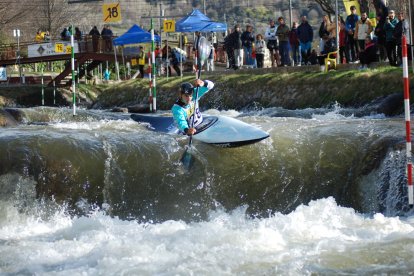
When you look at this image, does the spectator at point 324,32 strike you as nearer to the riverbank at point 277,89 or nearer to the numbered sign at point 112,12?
the riverbank at point 277,89

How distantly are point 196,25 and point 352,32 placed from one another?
5812 millimetres

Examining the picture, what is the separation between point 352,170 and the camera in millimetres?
8781

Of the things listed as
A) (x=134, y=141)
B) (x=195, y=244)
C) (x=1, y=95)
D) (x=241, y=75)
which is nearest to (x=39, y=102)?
(x=1, y=95)

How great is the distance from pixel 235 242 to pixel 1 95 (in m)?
20.7

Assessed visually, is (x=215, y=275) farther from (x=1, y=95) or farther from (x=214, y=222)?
(x=1, y=95)

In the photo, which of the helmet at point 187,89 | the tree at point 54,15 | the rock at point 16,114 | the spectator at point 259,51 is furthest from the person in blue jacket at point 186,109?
the tree at point 54,15

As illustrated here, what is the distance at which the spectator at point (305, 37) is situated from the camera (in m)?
18.1

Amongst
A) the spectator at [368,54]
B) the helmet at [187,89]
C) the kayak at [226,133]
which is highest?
the spectator at [368,54]

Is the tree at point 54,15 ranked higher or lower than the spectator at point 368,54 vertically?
higher

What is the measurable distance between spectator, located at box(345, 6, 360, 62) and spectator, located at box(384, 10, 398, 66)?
1.93m

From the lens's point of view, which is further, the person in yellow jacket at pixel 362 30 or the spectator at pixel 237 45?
the spectator at pixel 237 45

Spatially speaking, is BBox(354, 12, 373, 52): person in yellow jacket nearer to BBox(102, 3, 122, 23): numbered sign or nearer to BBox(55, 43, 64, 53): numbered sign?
BBox(102, 3, 122, 23): numbered sign

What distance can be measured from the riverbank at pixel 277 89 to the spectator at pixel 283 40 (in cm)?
61

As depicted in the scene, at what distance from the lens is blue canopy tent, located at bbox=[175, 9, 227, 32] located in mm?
21133
